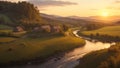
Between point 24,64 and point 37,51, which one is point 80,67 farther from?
point 37,51

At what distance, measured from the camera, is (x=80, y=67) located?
251 feet

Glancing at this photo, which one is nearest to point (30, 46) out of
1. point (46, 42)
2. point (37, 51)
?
point (37, 51)

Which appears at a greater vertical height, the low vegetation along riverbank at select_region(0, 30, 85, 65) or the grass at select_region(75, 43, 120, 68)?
the grass at select_region(75, 43, 120, 68)

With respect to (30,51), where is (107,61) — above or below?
above

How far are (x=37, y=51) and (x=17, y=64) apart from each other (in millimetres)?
16344

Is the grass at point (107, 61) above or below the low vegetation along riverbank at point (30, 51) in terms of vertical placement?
above

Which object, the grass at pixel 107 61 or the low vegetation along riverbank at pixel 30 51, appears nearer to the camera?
the grass at pixel 107 61

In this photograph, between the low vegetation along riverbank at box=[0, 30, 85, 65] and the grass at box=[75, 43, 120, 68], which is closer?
the grass at box=[75, 43, 120, 68]

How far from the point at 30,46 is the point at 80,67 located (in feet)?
138

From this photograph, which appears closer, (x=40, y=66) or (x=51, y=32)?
(x=40, y=66)

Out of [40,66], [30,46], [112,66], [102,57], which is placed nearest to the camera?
[112,66]

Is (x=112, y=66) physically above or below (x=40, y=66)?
above

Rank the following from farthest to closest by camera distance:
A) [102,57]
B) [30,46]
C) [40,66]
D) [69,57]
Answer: [30,46], [69,57], [40,66], [102,57]

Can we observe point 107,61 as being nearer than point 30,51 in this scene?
Yes
